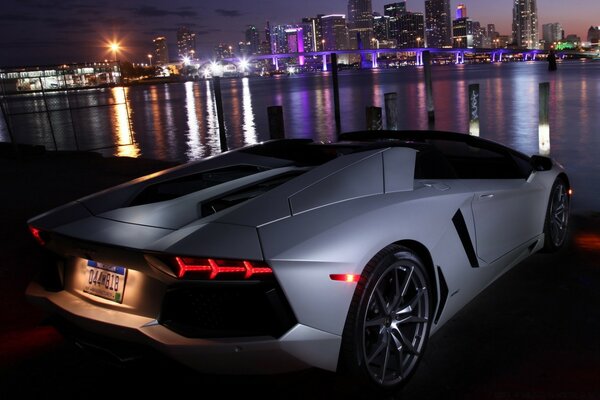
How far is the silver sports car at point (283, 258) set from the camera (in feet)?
7.50

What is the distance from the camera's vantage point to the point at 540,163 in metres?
4.46

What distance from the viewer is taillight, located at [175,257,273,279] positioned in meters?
2.26

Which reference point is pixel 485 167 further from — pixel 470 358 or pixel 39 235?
pixel 39 235

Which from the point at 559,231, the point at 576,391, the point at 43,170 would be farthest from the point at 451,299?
the point at 43,170

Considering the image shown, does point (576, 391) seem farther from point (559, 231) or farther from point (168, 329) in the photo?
point (559, 231)

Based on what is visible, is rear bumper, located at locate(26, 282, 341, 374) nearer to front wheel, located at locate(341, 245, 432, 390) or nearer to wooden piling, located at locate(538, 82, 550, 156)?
front wheel, located at locate(341, 245, 432, 390)

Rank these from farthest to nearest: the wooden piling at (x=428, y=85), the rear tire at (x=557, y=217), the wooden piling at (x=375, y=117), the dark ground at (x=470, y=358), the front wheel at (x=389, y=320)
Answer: the wooden piling at (x=428, y=85)
the wooden piling at (x=375, y=117)
the rear tire at (x=557, y=217)
the dark ground at (x=470, y=358)
the front wheel at (x=389, y=320)

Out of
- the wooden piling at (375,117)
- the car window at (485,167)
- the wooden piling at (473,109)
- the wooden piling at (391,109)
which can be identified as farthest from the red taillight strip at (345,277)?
the wooden piling at (473,109)

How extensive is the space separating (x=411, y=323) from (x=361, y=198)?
74 centimetres

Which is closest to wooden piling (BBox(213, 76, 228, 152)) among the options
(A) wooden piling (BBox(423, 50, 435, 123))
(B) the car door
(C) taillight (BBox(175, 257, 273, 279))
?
(A) wooden piling (BBox(423, 50, 435, 123))

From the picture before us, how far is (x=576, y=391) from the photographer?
270 centimetres

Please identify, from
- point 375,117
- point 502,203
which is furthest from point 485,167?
point 375,117

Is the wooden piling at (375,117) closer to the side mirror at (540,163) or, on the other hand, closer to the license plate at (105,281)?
the side mirror at (540,163)

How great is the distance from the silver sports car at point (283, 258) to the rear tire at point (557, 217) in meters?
1.12
